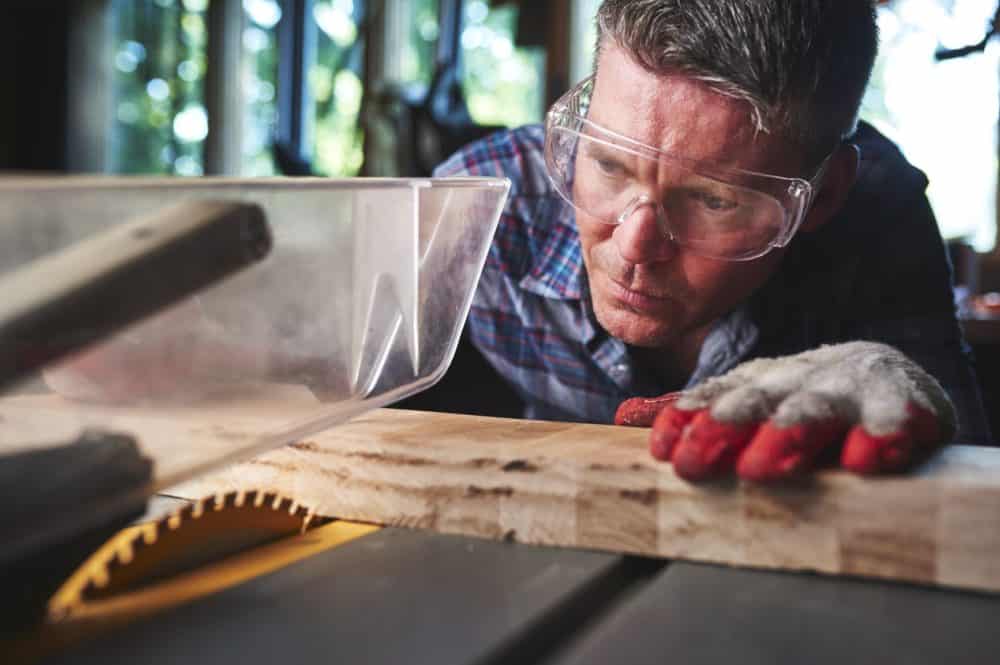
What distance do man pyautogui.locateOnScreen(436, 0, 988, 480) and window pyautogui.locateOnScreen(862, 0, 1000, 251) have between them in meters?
1.58

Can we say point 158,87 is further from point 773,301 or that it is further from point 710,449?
point 710,449

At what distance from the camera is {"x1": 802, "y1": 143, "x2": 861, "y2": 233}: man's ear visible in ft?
4.75

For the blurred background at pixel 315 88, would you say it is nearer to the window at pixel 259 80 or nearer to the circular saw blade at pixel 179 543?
the window at pixel 259 80

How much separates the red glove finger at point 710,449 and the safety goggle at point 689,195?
0.59 metres

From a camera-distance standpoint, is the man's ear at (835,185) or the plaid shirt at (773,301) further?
the plaid shirt at (773,301)

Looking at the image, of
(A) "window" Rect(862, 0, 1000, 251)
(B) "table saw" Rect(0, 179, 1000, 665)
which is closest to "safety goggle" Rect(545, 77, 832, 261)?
(B) "table saw" Rect(0, 179, 1000, 665)

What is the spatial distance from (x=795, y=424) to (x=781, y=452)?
0.03 meters

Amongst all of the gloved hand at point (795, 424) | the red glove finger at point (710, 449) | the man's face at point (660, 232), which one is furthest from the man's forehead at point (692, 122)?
the red glove finger at point (710, 449)

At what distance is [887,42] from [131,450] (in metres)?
3.17

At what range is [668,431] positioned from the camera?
716 millimetres

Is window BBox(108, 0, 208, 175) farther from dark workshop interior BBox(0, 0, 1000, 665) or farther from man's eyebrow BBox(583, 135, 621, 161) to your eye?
man's eyebrow BBox(583, 135, 621, 161)

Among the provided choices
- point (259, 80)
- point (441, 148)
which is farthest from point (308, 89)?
point (441, 148)

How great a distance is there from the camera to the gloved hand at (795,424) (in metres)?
0.66

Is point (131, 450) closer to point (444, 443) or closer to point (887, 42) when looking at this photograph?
point (444, 443)
